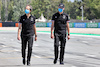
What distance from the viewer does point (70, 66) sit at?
8766 mm

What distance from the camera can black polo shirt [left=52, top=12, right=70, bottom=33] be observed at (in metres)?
8.59

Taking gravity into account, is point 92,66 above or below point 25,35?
below

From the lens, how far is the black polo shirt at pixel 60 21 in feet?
28.2

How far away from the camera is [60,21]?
862cm

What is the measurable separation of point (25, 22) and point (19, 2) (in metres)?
108

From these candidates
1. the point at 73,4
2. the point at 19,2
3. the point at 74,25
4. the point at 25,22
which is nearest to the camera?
the point at 25,22

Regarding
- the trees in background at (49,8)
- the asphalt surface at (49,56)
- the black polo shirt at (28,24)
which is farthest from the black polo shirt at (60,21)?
the trees in background at (49,8)

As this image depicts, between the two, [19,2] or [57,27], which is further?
[19,2]

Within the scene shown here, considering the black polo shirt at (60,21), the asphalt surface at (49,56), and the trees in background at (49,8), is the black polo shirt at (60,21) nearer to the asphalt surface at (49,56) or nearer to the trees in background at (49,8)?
the asphalt surface at (49,56)

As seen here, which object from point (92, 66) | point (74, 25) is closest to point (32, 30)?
A: point (92, 66)

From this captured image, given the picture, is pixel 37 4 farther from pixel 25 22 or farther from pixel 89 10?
pixel 25 22

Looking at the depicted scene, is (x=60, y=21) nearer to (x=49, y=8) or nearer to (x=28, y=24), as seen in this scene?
(x=28, y=24)

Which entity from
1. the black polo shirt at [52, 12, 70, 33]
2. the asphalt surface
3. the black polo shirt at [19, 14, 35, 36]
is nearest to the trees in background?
the asphalt surface

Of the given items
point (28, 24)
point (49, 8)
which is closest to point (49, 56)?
point (28, 24)
